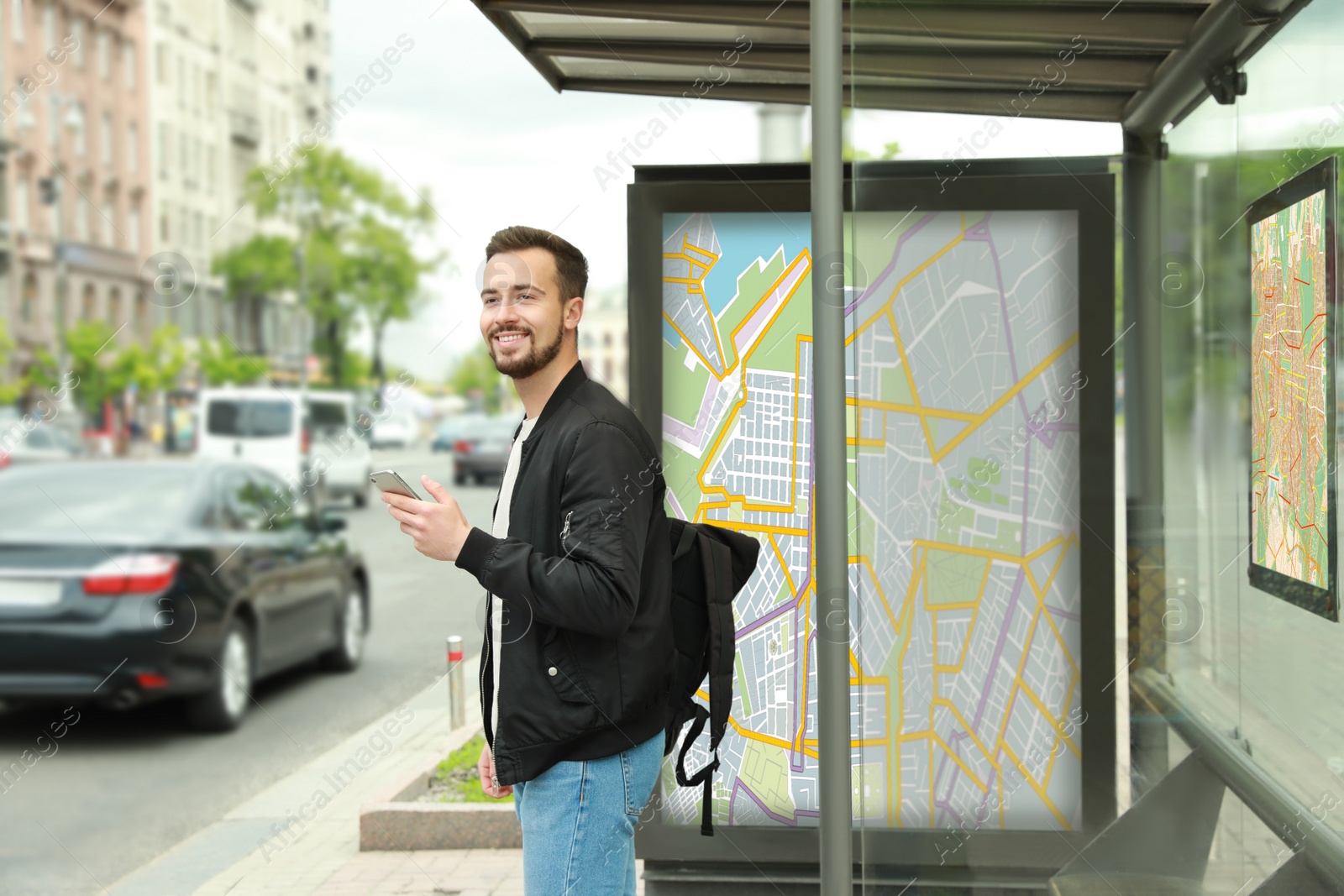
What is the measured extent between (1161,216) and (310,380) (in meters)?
74.9

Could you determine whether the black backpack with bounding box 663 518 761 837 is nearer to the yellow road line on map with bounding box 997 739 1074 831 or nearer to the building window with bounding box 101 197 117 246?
the yellow road line on map with bounding box 997 739 1074 831

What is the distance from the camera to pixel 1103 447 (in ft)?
8.42

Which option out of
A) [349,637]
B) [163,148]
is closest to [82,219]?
[163,148]

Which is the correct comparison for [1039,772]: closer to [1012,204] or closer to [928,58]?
[1012,204]

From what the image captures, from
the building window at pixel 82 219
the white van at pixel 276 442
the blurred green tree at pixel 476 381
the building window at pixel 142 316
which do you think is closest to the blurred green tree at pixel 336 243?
the building window at pixel 142 316

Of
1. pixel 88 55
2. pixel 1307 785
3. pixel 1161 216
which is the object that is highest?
pixel 88 55

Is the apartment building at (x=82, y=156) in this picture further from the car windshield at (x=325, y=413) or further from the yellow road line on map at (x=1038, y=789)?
the yellow road line on map at (x=1038, y=789)

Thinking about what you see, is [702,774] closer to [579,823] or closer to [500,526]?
[579,823]

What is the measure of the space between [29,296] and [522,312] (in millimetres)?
61392

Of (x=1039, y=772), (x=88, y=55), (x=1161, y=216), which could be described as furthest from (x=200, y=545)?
(x=88, y=55)

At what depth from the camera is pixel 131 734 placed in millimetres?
7531

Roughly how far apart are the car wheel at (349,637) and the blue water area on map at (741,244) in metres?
5.71

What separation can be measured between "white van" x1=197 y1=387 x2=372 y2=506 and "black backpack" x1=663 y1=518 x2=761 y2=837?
101ft

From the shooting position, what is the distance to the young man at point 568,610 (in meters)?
1.92
